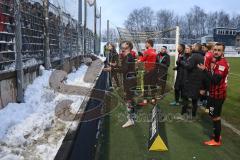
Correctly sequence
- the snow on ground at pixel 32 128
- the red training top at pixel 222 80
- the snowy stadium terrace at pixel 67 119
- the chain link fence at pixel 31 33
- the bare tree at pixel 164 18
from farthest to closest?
the bare tree at pixel 164 18
the chain link fence at pixel 31 33
the red training top at pixel 222 80
the snowy stadium terrace at pixel 67 119
the snow on ground at pixel 32 128

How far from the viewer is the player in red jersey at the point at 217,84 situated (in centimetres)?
679

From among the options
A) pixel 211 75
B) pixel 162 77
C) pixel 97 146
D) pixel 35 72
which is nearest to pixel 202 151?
pixel 211 75

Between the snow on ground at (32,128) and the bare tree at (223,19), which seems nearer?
the snow on ground at (32,128)

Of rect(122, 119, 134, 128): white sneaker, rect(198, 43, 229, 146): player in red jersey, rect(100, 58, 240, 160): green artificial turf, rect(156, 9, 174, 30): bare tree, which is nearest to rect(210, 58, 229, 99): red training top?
rect(198, 43, 229, 146): player in red jersey

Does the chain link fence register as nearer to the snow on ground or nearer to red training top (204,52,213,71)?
the snow on ground

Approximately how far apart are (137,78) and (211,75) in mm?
2311

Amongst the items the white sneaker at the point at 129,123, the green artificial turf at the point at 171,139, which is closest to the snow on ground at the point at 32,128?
the green artificial turf at the point at 171,139

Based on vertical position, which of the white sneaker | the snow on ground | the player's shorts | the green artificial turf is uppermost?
the player's shorts

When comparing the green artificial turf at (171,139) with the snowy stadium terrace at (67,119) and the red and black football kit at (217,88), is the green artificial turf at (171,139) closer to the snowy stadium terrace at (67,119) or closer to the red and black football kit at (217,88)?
the snowy stadium terrace at (67,119)

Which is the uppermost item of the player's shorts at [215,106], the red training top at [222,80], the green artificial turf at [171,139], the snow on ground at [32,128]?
the red training top at [222,80]

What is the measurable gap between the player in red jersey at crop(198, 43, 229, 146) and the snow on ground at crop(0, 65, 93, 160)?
8.79 feet

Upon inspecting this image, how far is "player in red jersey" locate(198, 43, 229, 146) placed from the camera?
679 centimetres

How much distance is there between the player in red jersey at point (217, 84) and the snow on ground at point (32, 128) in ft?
8.79

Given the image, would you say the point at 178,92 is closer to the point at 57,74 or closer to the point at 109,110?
the point at 109,110
